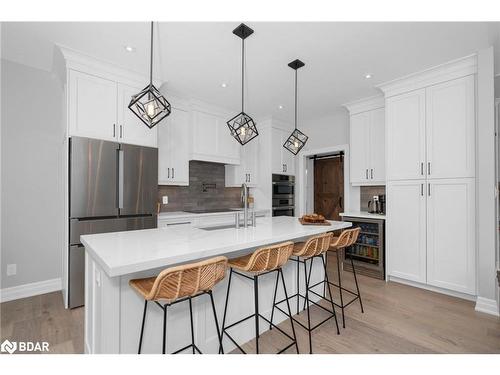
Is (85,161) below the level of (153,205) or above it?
above

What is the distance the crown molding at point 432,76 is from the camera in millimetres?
2844

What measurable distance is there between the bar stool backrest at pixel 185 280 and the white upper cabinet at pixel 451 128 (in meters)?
2.99

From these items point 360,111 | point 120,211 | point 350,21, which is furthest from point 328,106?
point 120,211

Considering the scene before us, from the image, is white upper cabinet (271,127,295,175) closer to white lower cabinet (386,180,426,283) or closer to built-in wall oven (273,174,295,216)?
built-in wall oven (273,174,295,216)

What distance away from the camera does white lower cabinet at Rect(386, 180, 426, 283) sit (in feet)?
10.6

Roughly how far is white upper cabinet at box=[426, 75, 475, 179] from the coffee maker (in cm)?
103

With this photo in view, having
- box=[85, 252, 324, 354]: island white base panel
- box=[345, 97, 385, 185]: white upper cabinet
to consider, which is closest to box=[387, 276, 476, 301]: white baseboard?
box=[345, 97, 385, 185]: white upper cabinet

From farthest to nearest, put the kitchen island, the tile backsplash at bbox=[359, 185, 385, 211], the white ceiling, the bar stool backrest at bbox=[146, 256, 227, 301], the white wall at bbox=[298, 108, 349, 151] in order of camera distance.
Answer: the white wall at bbox=[298, 108, 349, 151], the tile backsplash at bbox=[359, 185, 385, 211], the white ceiling, the kitchen island, the bar stool backrest at bbox=[146, 256, 227, 301]

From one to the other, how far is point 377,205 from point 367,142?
1.03 meters

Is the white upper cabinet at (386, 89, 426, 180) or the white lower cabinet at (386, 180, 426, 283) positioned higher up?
the white upper cabinet at (386, 89, 426, 180)

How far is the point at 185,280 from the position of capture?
1352 mm
